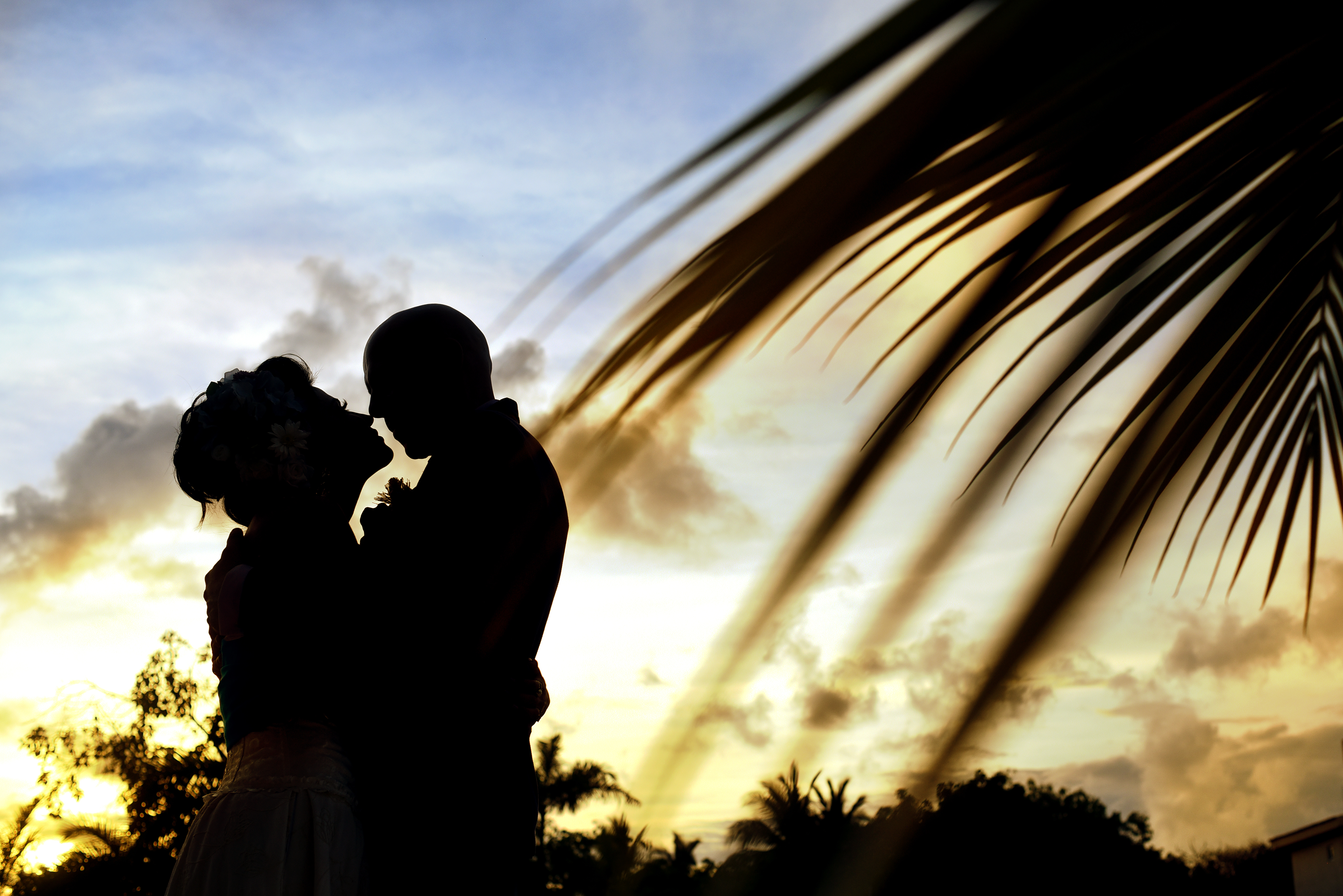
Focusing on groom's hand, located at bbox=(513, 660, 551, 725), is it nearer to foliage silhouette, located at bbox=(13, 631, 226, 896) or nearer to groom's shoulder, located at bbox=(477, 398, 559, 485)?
groom's shoulder, located at bbox=(477, 398, 559, 485)

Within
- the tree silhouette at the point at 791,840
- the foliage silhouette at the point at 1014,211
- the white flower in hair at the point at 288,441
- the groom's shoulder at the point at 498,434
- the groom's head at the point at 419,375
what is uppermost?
the groom's head at the point at 419,375

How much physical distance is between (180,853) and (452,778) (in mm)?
733

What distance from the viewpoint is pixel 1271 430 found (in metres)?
0.96

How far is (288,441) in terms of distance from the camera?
A: 2.45 meters

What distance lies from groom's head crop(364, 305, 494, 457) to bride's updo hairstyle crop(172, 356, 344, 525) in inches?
9.3

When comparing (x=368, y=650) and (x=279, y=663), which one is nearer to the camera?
(x=368, y=650)

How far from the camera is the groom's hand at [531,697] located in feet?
6.98

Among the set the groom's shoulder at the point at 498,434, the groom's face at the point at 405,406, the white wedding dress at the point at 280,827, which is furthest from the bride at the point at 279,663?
the groom's shoulder at the point at 498,434

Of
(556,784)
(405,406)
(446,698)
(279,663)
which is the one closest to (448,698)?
(446,698)

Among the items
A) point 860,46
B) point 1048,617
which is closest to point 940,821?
point 1048,617

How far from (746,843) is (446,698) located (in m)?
1.81

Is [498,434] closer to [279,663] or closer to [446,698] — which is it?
[446,698]

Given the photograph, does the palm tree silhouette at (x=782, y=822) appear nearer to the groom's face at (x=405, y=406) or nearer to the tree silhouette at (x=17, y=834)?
the groom's face at (x=405, y=406)

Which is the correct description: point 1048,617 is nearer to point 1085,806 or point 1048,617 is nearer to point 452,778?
point 452,778
